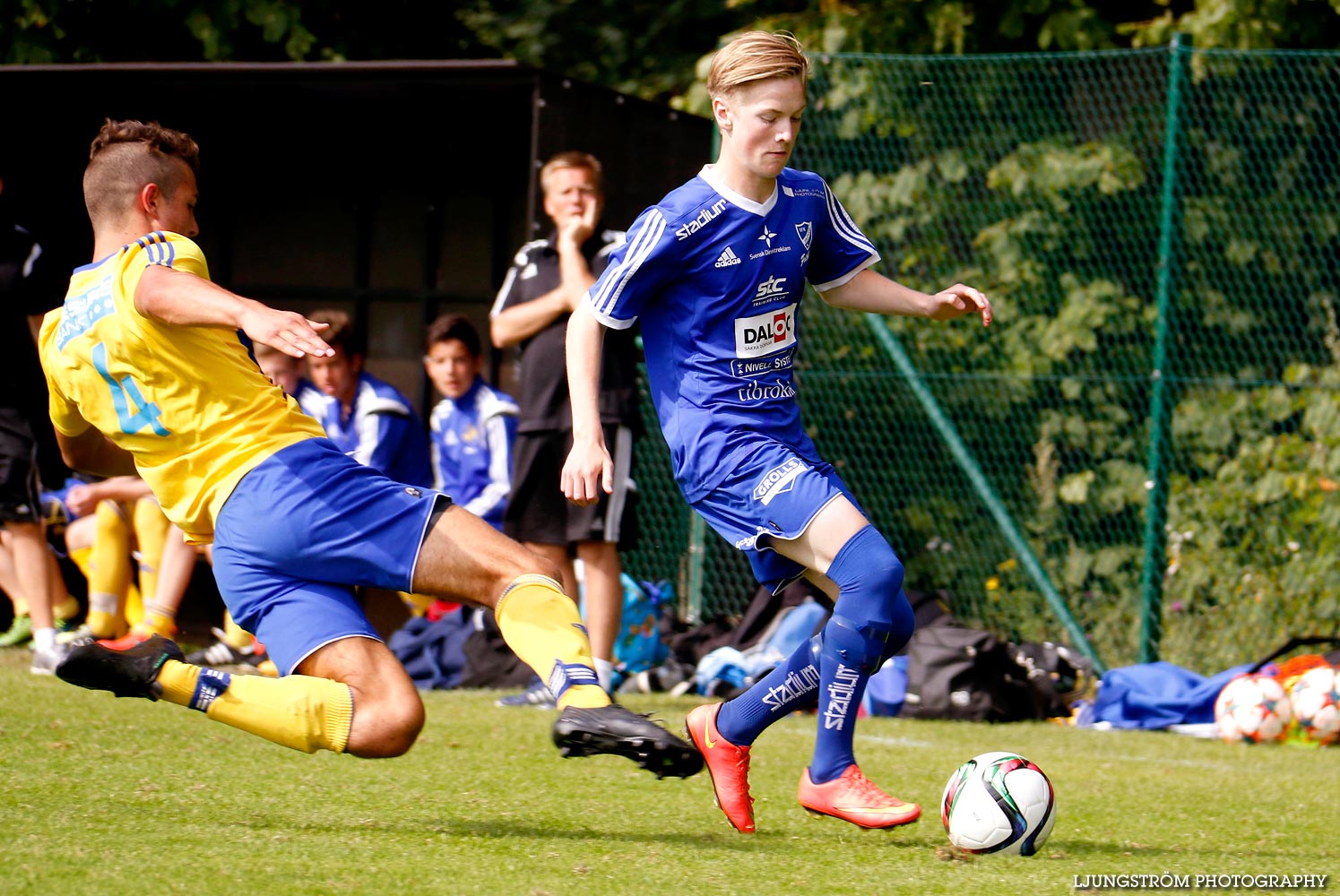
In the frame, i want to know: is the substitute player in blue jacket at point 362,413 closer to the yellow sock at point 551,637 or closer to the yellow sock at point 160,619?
the yellow sock at point 160,619

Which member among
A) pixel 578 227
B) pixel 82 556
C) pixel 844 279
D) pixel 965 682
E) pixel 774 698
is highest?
pixel 578 227

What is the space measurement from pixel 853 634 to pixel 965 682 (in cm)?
320

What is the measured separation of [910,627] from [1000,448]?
4625mm

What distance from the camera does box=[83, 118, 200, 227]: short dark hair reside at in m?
4.16

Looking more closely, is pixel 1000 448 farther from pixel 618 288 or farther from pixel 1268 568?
pixel 618 288

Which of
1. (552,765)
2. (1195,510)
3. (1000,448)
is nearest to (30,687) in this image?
(552,765)

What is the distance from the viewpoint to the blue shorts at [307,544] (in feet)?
13.0

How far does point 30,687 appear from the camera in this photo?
6.66 m

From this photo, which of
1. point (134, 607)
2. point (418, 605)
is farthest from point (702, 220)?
point (134, 607)

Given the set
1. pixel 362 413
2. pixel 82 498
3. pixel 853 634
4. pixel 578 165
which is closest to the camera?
pixel 853 634

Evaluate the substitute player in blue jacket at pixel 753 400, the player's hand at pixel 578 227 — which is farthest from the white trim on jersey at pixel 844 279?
the player's hand at pixel 578 227

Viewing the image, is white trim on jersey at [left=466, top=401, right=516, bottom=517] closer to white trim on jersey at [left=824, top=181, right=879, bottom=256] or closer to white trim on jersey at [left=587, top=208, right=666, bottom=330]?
white trim on jersey at [left=824, top=181, right=879, bottom=256]

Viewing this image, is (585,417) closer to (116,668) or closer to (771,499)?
(771,499)

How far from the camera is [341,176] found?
435 inches
